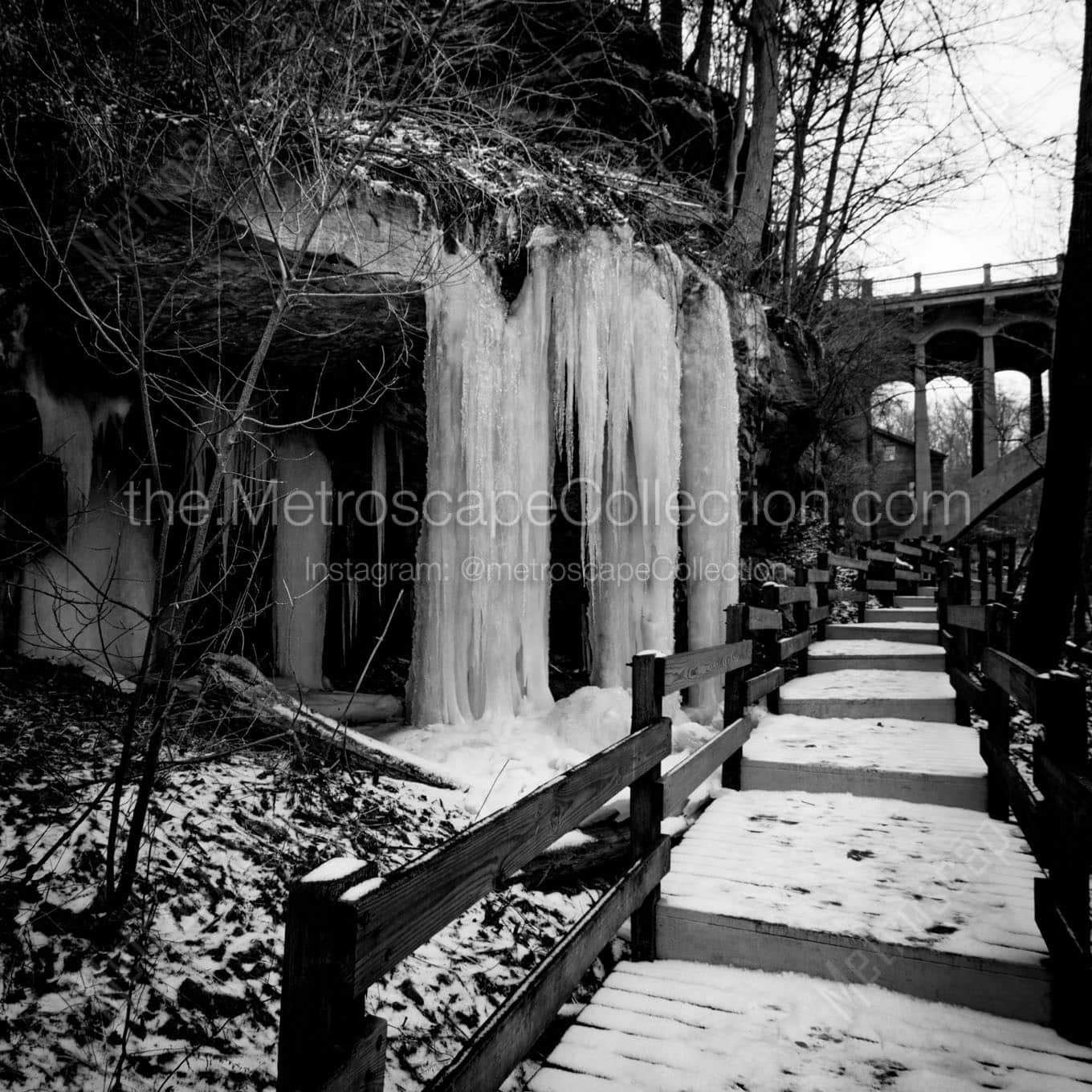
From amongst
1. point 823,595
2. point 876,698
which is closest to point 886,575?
point 823,595

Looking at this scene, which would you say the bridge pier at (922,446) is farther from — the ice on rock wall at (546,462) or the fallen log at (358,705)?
the fallen log at (358,705)

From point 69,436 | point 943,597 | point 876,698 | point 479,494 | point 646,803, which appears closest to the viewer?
point 646,803

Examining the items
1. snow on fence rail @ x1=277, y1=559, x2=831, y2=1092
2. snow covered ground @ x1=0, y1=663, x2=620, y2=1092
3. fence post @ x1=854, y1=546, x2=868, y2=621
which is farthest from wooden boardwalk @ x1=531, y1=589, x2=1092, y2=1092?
fence post @ x1=854, y1=546, x2=868, y2=621

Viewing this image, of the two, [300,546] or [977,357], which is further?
[977,357]

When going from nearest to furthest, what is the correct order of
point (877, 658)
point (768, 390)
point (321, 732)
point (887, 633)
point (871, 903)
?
point (871, 903) < point (321, 732) < point (877, 658) < point (887, 633) < point (768, 390)

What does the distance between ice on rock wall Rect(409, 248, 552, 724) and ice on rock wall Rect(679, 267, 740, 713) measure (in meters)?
1.82

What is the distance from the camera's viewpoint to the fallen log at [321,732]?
4.45 meters

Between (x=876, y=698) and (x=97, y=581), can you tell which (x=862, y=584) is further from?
(x=97, y=581)

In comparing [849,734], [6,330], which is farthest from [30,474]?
[849,734]

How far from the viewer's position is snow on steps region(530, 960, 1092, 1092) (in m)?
1.99

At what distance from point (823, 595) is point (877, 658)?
161cm

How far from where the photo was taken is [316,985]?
1.08 meters

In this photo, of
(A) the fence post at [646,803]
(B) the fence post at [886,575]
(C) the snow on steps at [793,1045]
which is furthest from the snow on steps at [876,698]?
(B) the fence post at [886,575]

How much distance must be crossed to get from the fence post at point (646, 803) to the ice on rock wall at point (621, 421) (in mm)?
3479
